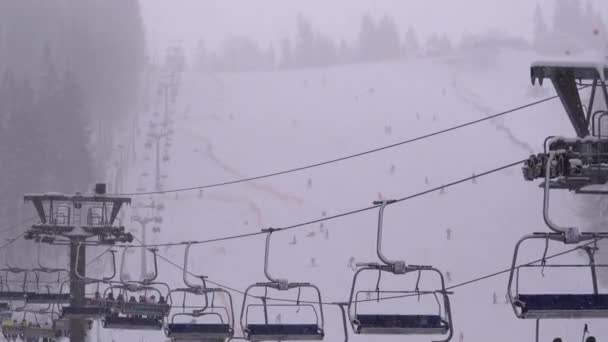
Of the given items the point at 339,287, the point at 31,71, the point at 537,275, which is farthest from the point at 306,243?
the point at 31,71

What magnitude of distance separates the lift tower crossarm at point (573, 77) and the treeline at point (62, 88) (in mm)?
29591

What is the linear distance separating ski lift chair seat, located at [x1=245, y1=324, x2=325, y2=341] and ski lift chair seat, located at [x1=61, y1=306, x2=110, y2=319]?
4222mm

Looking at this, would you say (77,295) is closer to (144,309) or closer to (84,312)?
(144,309)

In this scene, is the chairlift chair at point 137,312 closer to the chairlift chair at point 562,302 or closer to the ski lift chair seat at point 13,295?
the ski lift chair seat at point 13,295

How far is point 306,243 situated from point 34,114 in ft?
46.2

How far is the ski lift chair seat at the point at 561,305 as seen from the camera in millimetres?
6801

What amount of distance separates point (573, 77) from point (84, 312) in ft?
A: 26.3

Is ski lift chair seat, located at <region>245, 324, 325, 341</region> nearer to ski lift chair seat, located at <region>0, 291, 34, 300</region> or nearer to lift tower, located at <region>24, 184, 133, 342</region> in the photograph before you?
lift tower, located at <region>24, 184, 133, 342</region>

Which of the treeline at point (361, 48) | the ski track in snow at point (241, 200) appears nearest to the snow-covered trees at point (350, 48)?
the treeline at point (361, 48)

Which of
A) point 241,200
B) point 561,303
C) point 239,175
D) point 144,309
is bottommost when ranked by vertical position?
point 561,303

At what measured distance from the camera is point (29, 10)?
63719 mm

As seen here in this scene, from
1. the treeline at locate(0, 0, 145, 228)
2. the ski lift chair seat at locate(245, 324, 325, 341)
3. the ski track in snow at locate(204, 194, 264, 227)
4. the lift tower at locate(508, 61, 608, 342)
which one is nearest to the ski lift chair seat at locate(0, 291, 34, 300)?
the ski lift chair seat at locate(245, 324, 325, 341)

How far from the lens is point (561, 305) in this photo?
23.0 ft

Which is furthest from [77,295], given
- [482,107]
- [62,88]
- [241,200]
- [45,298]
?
[482,107]
